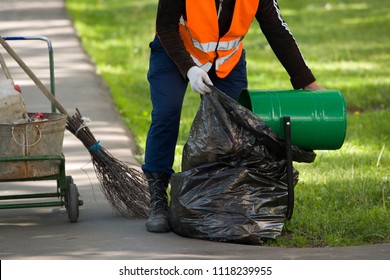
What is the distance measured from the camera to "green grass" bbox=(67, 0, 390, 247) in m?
6.82

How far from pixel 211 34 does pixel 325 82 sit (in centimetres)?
631

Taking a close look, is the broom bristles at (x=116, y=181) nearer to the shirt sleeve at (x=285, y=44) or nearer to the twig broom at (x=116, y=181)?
the twig broom at (x=116, y=181)

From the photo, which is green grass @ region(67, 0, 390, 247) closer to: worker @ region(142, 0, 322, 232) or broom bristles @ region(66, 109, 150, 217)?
worker @ region(142, 0, 322, 232)

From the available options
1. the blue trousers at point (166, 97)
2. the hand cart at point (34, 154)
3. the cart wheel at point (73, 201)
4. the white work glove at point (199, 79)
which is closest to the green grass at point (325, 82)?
the blue trousers at point (166, 97)

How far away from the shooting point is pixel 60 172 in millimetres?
6789

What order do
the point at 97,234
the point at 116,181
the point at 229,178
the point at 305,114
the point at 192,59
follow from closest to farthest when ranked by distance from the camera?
the point at 229,178
the point at 305,114
the point at 192,59
the point at 97,234
the point at 116,181

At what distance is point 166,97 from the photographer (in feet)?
21.6

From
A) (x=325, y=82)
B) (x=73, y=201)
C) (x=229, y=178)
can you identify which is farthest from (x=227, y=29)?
(x=325, y=82)

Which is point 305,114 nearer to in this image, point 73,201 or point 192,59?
point 192,59

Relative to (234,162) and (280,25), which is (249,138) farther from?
(280,25)

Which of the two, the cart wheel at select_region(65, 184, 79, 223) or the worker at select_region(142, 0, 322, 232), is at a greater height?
the worker at select_region(142, 0, 322, 232)

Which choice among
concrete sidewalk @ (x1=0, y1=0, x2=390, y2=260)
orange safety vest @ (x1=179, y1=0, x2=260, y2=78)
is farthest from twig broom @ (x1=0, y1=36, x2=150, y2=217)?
orange safety vest @ (x1=179, y1=0, x2=260, y2=78)

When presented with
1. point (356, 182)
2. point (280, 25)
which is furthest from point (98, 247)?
point (356, 182)

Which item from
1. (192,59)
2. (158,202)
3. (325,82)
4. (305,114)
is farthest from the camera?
(325,82)
